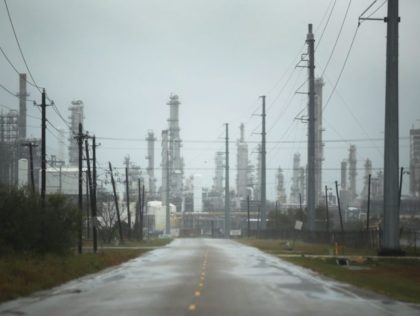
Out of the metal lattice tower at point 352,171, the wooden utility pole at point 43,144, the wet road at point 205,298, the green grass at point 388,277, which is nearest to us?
the wet road at point 205,298

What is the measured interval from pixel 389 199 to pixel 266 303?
92.6 feet

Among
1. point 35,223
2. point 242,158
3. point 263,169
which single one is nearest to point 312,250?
point 263,169

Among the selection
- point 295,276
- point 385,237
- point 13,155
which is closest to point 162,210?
point 13,155

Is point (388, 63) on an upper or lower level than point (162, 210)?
upper

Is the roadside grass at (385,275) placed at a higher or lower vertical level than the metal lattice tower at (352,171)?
lower

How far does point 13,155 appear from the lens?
9706 cm

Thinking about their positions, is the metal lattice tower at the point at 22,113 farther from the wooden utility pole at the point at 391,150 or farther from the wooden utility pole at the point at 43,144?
the wooden utility pole at the point at 391,150

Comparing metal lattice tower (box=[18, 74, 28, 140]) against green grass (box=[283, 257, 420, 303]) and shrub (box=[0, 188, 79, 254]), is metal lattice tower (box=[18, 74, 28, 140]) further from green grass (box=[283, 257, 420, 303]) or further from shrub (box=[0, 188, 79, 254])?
green grass (box=[283, 257, 420, 303])

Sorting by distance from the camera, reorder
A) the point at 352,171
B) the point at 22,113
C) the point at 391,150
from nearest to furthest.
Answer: the point at 391,150 → the point at 22,113 → the point at 352,171

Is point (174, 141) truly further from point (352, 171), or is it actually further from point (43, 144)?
point (43, 144)

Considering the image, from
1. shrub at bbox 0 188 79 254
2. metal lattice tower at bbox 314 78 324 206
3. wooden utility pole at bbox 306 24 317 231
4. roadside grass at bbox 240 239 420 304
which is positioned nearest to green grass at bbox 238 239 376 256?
wooden utility pole at bbox 306 24 317 231

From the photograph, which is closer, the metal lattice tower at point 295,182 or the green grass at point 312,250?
the green grass at point 312,250

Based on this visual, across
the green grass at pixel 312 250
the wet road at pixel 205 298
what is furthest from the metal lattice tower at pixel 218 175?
the wet road at pixel 205 298

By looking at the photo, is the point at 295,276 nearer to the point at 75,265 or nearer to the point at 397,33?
the point at 75,265
